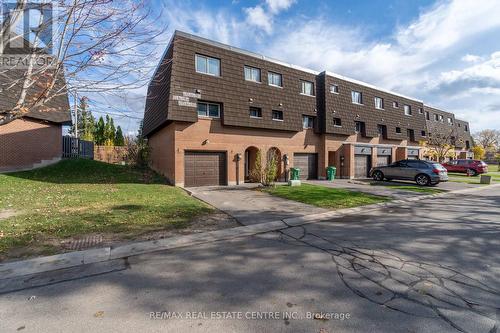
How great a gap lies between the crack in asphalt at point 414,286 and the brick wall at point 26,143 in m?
20.0

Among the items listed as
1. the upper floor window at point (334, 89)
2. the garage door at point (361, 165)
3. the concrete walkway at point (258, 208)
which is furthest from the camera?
the garage door at point (361, 165)

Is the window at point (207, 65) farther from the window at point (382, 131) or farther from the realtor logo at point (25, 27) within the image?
the window at point (382, 131)

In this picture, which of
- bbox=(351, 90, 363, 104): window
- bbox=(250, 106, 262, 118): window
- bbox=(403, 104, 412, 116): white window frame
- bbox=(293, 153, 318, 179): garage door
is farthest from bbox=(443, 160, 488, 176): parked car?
bbox=(250, 106, 262, 118): window

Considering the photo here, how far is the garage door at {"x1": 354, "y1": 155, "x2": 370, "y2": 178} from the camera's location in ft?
72.8

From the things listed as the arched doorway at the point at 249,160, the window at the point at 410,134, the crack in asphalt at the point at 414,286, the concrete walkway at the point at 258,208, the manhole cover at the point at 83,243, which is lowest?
the crack in asphalt at the point at 414,286

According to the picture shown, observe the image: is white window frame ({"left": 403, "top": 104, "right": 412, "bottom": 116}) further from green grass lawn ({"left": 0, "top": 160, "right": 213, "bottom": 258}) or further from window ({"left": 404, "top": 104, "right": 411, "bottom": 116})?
green grass lawn ({"left": 0, "top": 160, "right": 213, "bottom": 258})

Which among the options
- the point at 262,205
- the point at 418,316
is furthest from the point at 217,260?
the point at 262,205

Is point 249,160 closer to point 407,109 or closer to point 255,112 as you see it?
point 255,112

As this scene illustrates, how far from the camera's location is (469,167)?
25.6 meters

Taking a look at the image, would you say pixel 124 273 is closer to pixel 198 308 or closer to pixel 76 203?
pixel 198 308

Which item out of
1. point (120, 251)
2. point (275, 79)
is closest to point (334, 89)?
point (275, 79)

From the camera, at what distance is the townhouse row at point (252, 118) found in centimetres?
1416

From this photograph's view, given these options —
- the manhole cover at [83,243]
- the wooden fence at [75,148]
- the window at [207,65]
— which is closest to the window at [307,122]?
the window at [207,65]

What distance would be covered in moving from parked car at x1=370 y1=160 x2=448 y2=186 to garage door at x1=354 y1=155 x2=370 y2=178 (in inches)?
121
